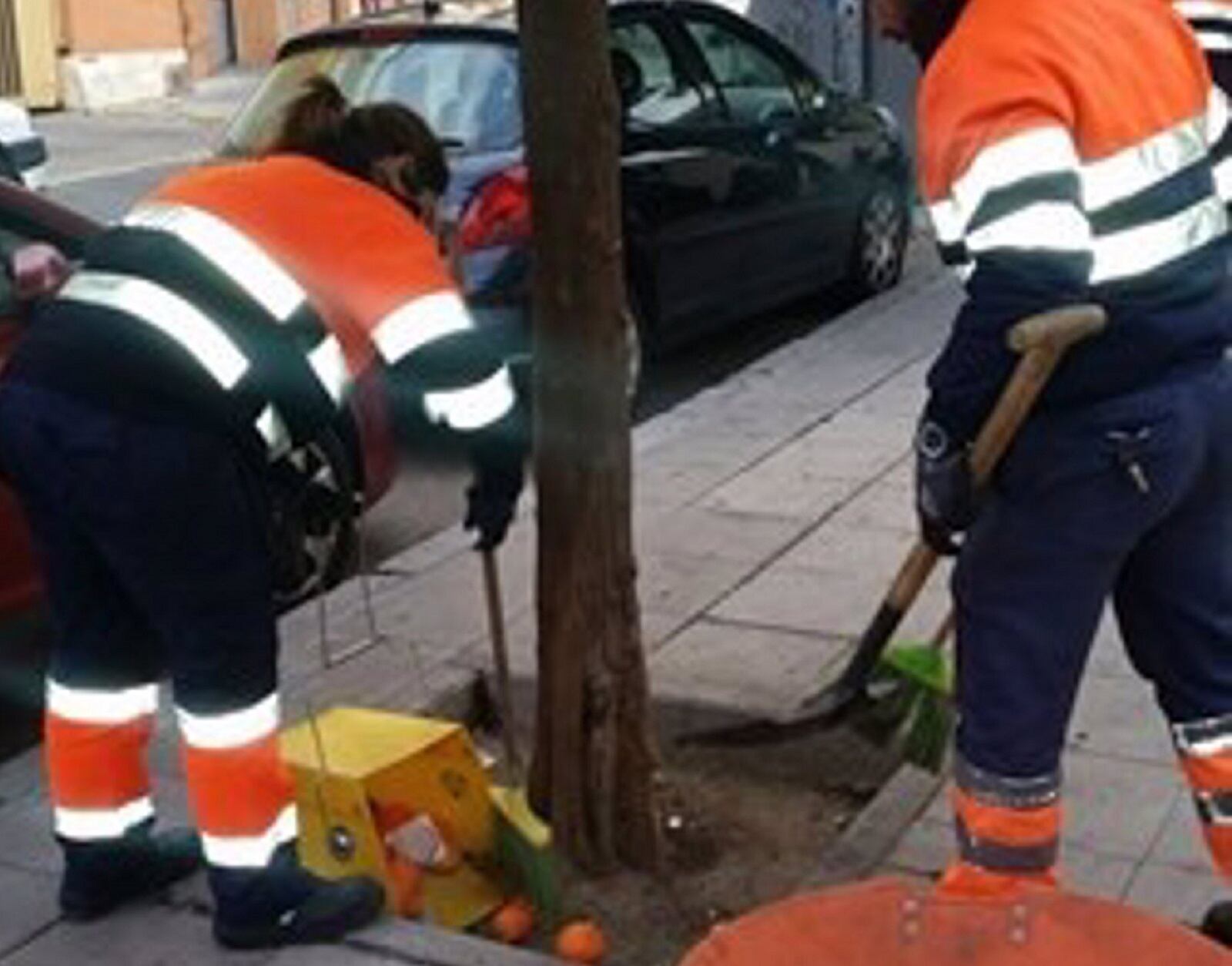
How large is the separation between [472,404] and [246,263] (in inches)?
17.6

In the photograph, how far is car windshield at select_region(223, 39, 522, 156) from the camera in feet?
26.7

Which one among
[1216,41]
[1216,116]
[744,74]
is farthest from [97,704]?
[744,74]

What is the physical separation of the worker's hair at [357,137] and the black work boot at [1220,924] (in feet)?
6.10

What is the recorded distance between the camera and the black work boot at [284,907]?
12.5 feet

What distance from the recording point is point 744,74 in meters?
10.0

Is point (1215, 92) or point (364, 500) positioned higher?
point (1215, 92)

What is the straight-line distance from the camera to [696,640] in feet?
18.0

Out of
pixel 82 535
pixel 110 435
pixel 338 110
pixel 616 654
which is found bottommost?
pixel 616 654

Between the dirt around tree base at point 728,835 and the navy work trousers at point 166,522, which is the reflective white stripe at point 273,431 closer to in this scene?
the navy work trousers at point 166,522

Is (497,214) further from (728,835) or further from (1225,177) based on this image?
(1225,177)

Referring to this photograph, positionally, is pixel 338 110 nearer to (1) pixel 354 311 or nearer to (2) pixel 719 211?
(1) pixel 354 311

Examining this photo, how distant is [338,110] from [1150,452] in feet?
5.08

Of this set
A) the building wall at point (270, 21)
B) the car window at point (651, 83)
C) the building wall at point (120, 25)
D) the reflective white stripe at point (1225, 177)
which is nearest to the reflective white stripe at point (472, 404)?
the reflective white stripe at point (1225, 177)

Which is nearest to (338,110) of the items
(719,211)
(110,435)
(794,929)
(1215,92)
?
(110,435)
